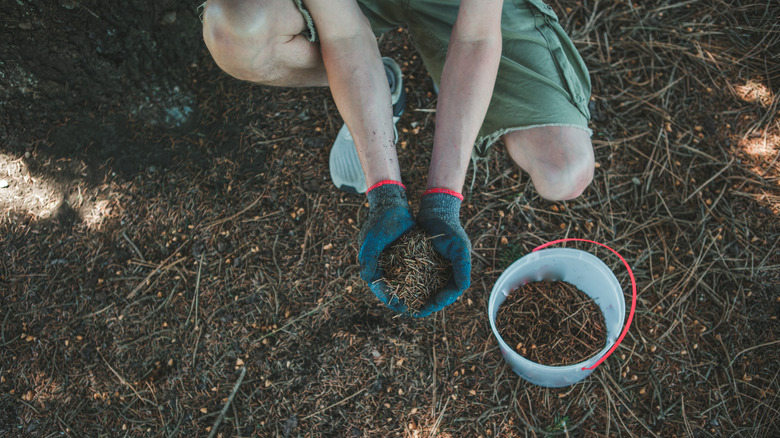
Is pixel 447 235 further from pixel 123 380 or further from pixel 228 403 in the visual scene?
pixel 123 380

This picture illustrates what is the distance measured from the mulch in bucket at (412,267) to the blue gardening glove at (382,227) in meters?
0.02

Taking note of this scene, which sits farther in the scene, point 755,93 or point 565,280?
point 755,93

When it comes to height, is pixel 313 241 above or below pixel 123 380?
above

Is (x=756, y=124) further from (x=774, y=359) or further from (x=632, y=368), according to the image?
(x=632, y=368)

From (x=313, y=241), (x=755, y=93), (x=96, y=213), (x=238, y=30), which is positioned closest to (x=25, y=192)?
(x=96, y=213)

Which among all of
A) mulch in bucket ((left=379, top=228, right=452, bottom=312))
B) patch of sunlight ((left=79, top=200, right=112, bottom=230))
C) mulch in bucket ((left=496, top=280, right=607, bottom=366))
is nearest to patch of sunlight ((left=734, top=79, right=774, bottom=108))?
mulch in bucket ((left=496, top=280, right=607, bottom=366))

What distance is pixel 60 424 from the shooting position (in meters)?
1.78

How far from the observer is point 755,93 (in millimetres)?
2039

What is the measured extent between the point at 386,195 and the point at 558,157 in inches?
23.7

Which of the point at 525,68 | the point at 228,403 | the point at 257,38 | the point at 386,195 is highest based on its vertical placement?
the point at 257,38

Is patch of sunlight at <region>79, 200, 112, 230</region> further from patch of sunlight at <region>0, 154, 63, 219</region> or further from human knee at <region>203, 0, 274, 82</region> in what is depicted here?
human knee at <region>203, 0, 274, 82</region>

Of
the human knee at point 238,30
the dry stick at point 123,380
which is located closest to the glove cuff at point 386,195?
the human knee at point 238,30

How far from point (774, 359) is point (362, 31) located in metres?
1.93

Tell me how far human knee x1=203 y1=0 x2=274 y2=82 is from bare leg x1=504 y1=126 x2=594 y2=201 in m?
0.90
